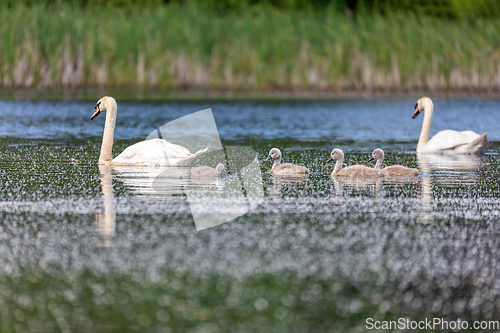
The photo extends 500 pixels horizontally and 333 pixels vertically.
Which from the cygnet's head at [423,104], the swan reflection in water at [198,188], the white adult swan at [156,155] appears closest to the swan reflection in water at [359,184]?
the swan reflection in water at [198,188]

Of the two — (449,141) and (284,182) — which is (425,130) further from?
(284,182)

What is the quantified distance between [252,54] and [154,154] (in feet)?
46.8

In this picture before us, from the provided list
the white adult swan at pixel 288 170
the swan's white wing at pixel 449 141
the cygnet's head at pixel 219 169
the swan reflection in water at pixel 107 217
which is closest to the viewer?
the swan reflection in water at pixel 107 217

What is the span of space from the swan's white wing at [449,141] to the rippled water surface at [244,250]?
4.85ft

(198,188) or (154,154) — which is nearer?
(198,188)

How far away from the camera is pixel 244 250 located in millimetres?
6039

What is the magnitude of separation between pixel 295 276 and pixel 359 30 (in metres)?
21.0

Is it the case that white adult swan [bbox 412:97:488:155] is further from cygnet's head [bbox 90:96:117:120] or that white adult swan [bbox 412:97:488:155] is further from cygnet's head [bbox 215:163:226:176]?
cygnet's head [bbox 90:96:117:120]

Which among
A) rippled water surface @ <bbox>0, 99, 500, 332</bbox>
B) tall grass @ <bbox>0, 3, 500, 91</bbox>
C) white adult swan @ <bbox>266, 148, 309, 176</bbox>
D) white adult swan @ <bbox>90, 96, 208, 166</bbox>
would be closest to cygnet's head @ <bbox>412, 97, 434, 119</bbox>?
rippled water surface @ <bbox>0, 99, 500, 332</bbox>

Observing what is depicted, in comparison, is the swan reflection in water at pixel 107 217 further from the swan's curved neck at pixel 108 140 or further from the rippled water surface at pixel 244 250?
the swan's curved neck at pixel 108 140

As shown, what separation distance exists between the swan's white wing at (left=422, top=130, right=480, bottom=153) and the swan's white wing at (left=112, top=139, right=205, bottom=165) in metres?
4.11

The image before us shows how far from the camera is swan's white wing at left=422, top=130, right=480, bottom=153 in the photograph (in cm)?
1268

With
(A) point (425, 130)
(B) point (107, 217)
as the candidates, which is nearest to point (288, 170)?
(B) point (107, 217)

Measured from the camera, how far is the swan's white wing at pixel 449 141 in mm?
12680
